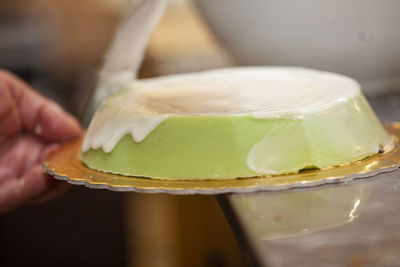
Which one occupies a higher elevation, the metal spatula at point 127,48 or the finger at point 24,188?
the metal spatula at point 127,48

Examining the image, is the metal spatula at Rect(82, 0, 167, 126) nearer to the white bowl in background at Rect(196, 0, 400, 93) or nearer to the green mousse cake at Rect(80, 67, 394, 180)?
the green mousse cake at Rect(80, 67, 394, 180)

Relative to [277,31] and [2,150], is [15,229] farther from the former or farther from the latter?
[277,31]

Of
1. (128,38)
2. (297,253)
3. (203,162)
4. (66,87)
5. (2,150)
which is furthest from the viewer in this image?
(66,87)

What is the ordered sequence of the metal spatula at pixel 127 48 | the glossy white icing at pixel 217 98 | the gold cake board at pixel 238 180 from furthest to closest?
1. the metal spatula at pixel 127 48
2. the glossy white icing at pixel 217 98
3. the gold cake board at pixel 238 180

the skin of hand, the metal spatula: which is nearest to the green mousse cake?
the metal spatula

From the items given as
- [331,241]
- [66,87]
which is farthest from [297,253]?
[66,87]

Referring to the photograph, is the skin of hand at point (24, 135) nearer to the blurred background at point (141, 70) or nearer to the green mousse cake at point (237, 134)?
the blurred background at point (141, 70)

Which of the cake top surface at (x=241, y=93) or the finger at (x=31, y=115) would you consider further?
the finger at (x=31, y=115)

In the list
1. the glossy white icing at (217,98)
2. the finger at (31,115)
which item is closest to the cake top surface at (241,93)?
the glossy white icing at (217,98)
